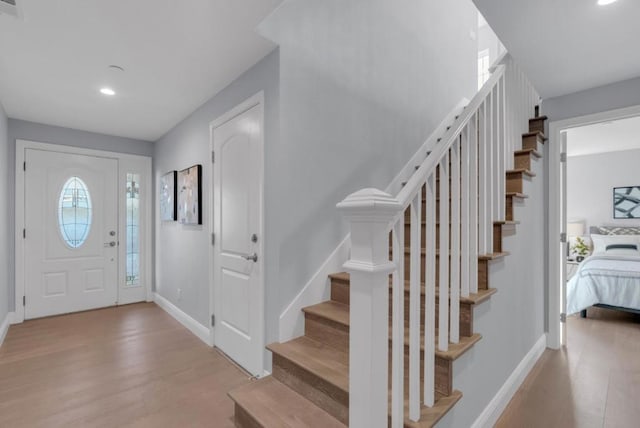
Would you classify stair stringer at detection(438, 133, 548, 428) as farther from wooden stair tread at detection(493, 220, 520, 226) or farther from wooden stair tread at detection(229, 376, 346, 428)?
wooden stair tread at detection(229, 376, 346, 428)

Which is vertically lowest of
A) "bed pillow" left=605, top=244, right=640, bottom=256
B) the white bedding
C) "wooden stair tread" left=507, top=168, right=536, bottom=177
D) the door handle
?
the white bedding

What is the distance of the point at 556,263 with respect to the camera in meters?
2.80

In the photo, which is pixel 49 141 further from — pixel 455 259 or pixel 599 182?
pixel 599 182

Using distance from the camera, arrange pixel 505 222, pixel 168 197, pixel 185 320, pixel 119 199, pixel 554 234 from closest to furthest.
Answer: pixel 505 222, pixel 554 234, pixel 185 320, pixel 168 197, pixel 119 199

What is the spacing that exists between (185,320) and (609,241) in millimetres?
6539

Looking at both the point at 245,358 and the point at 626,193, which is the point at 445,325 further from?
the point at 626,193

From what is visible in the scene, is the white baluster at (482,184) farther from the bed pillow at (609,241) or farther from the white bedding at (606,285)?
the bed pillow at (609,241)

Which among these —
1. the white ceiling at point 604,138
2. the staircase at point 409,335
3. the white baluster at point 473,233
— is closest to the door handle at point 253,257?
the staircase at point 409,335

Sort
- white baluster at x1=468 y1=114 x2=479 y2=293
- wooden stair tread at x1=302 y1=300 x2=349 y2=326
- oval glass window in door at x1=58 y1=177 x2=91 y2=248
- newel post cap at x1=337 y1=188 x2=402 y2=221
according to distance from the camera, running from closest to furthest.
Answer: newel post cap at x1=337 y1=188 x2=402 y2=221 → white baluster at x1=468 y1=114 x2=479 y2=293 → wooden stair tread at x1=302 y1=300 x2=349 y2=326 → oval glass window in door at x1=58 y1=177 x2=91 y2=248

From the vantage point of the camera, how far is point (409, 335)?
4.49 feet

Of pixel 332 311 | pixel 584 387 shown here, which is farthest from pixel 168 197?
pixel 584 387

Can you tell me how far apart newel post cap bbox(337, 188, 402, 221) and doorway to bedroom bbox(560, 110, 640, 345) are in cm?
364

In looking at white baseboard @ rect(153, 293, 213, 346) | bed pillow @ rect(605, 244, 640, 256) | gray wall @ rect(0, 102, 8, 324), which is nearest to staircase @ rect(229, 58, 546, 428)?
white baseboard @ rect(153, 293, 213, 346)

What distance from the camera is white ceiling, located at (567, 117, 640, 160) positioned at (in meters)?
4.16
